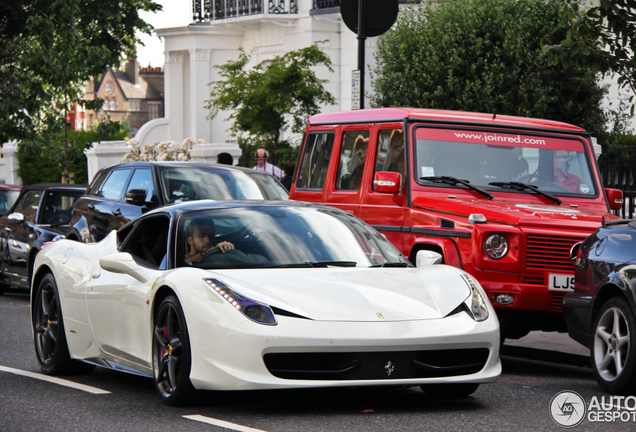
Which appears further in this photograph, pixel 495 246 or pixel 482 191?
pixel 482 191

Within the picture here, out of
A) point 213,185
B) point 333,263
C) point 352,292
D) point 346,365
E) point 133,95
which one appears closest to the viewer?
point 346,365

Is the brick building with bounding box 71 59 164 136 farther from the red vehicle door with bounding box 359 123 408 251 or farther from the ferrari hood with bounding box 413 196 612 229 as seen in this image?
the ferrari hood with bounding box 413 196 612 229

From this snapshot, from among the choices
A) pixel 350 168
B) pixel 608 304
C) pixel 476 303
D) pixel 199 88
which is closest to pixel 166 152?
pixel 350 168

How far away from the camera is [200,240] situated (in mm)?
6699

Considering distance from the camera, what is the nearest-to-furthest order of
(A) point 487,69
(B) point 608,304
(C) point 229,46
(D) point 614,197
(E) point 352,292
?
(E) point 352,292, (B) point 608,304, (D) point 614,197, (A) point 487,69, (C) point 229,46

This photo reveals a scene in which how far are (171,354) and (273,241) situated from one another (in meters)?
1.05

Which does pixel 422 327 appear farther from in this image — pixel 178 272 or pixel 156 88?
pixel 156 88

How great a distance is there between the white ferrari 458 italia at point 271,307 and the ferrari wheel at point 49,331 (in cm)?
18

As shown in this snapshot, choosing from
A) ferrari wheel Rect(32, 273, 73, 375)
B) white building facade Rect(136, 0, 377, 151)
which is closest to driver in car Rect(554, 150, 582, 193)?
ferrari wheel Rect(32, 273, 73, 375)

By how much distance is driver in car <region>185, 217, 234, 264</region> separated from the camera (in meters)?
6.62

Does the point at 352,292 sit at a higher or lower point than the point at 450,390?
higher

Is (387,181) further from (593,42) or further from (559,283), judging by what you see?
(593,42)

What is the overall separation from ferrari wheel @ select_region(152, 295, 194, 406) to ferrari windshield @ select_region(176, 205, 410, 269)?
43cm

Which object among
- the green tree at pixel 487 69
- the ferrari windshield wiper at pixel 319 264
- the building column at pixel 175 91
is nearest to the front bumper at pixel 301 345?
the ferrari windshield wiper at pixel 319 264
